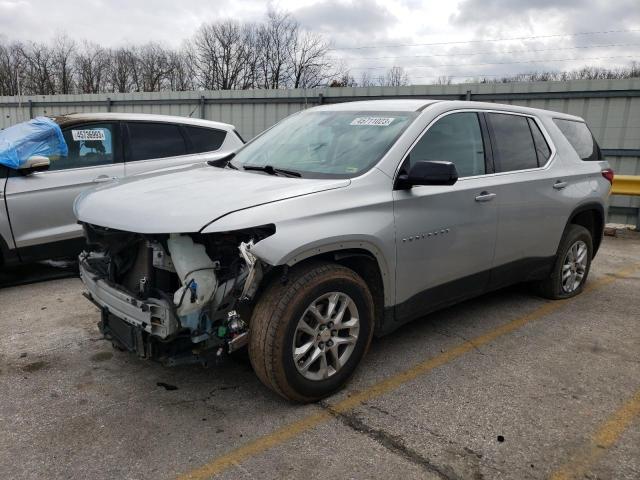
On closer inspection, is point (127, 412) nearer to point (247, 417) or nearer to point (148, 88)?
point (247, 417)

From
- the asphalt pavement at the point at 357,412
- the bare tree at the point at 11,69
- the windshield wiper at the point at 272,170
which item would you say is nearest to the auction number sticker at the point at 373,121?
the windshield wiper at the point at 272,170

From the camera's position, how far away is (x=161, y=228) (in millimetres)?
2605

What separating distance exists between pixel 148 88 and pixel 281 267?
55.2m

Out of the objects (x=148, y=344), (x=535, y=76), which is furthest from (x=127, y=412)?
(x=535, y=76)

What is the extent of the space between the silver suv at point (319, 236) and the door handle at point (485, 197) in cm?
4

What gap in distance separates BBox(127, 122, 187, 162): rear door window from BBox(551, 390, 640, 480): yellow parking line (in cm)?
508

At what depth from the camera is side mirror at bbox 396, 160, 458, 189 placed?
309cm

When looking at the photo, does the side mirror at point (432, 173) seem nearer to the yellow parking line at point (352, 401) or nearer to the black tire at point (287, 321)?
the black tire at point (287, 321)

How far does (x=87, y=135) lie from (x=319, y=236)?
385 centimetres

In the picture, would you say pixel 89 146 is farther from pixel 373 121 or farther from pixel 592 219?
pixel 592 219

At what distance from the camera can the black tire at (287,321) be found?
2.74m

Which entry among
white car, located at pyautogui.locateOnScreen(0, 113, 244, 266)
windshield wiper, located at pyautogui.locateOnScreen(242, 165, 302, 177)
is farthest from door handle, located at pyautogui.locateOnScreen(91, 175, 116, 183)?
windshield wiper, located at pyautogui.locateOnScreen(242, 165, 302, 177)

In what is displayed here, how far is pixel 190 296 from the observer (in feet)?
8.50

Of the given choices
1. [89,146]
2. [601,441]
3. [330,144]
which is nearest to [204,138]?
[89,146]
